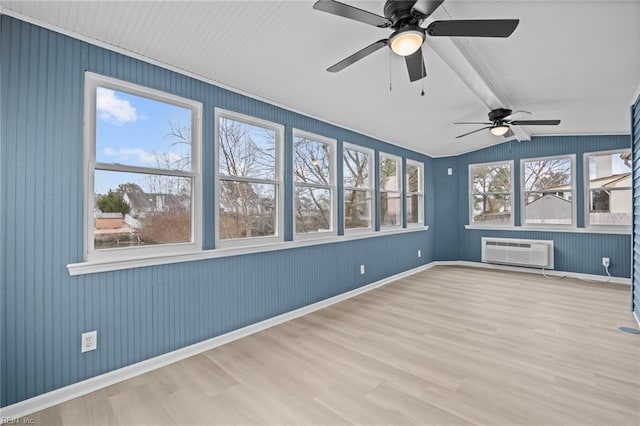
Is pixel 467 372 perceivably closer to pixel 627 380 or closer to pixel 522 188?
pixel 627 380

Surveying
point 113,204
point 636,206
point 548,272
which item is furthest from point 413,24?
point 548,272

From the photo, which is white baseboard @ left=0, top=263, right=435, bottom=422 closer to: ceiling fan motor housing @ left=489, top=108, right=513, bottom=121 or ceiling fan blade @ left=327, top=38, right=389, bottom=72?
ceiling fan blade @ left=327, top=38, right=389, bottom=72

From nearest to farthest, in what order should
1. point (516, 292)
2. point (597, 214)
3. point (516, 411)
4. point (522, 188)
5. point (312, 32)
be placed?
point (516, 411) < point (312, 32) < point (516, 292) < point (597, 214) < point (522, 188)

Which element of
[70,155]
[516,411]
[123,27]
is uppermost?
[123,27]

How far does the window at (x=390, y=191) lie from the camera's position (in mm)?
5523

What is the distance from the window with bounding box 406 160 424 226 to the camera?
249 inches

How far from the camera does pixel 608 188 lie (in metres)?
5.30

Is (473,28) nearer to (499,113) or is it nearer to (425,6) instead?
(425,6)

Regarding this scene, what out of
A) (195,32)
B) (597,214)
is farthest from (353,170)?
(597,214)

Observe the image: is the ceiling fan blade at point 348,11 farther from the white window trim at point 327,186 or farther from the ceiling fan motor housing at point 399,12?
the white window trim at point 327,186

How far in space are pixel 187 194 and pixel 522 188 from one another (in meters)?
6.48

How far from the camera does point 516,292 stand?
4680mm

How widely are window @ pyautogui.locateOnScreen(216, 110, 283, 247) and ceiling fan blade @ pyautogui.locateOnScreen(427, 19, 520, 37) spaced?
84.5 inches

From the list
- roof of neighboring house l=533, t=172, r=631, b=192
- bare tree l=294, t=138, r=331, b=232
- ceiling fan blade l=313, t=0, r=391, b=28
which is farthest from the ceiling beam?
roof of neighboring house l=533, t=172, r=631, b=192
